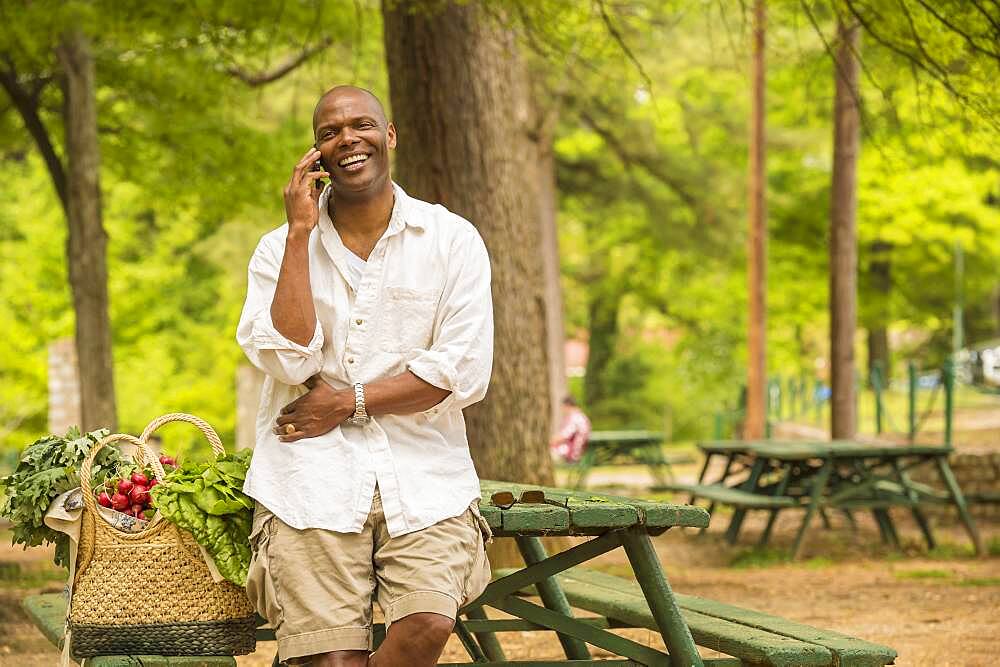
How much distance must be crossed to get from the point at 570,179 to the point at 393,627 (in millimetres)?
25560

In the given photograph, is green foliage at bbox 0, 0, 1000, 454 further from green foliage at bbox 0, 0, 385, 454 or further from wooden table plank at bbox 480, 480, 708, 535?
wooden table plank at bbox 480, 480, 708, 535

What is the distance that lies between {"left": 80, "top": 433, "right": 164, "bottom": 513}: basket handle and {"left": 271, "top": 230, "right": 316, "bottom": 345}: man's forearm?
1.76 ft

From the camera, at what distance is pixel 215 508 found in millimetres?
3746

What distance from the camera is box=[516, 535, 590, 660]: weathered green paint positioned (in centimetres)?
508

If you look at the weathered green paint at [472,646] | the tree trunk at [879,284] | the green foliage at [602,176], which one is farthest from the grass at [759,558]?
the tree trunk at [879,284]

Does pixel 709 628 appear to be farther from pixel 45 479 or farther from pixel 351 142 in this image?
pixel 45 479

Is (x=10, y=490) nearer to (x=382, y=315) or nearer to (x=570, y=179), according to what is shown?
(x=382, y=315)

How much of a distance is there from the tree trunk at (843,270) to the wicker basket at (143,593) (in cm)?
1126

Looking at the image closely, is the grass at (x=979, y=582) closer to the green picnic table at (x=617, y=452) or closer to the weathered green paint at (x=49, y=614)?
the weathered green paint at (x=49, y=614)

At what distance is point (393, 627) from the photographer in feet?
11.9

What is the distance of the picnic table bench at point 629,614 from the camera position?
3.98 m

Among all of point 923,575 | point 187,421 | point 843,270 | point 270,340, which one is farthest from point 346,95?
point 843,270

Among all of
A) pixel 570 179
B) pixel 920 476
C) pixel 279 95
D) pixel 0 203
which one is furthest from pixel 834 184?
pixel 0 203

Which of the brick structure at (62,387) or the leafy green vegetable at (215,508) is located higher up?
the leafy green vegetable at (215,508)
